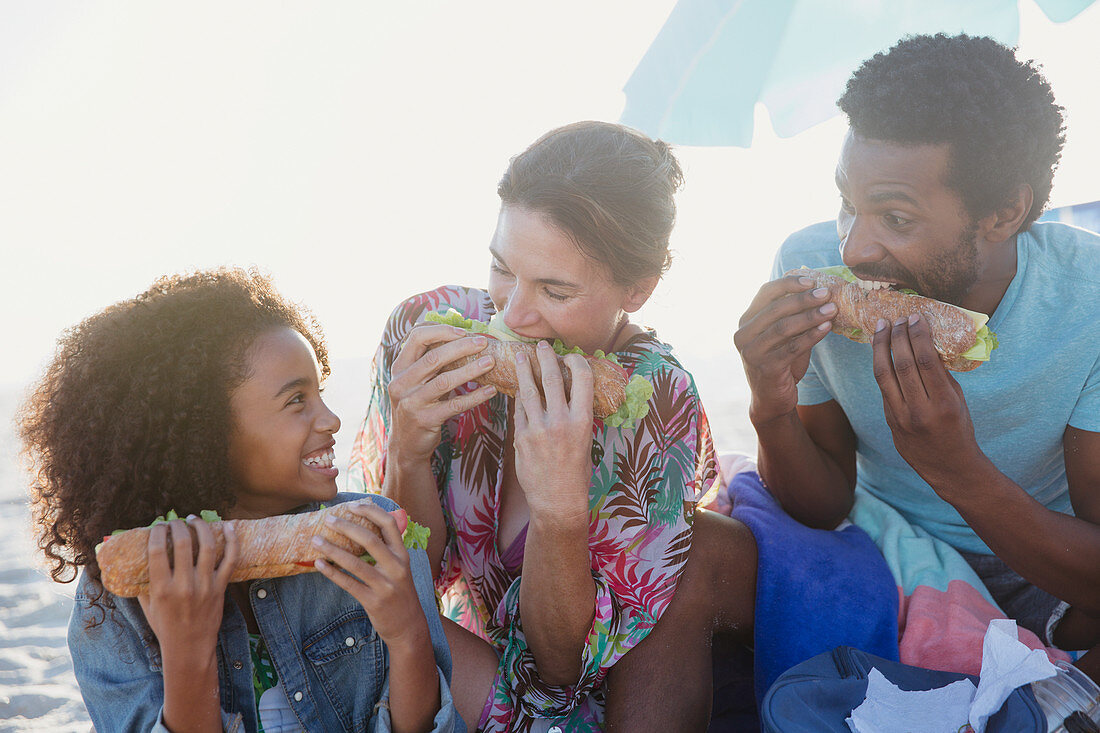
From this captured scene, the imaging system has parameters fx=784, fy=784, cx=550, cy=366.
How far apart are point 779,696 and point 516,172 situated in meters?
1.87

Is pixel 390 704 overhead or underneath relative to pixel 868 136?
underneath

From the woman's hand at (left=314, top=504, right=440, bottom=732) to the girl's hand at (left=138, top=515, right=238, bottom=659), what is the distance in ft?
0.85

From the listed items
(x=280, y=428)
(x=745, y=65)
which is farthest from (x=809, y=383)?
(x=280, y=428)

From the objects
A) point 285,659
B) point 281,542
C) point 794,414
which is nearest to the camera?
point 281,542

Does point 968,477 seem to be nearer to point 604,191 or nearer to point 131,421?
point 604,191

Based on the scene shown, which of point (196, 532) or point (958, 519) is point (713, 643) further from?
point (196, 532)

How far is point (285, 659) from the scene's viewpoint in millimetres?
2318

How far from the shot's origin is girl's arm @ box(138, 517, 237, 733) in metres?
1.95

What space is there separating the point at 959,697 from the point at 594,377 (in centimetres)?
140

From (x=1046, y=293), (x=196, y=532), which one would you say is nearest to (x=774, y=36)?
(x=1046, y=293)

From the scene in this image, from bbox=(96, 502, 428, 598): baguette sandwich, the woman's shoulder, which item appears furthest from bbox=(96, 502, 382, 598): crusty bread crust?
the woman's shoulder

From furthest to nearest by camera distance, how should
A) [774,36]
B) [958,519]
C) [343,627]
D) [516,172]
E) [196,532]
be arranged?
[774,36], [958,519], [516,172], [343,627], [196,532]

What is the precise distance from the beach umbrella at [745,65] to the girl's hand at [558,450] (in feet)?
8.81

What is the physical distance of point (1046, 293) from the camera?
2.98 m
